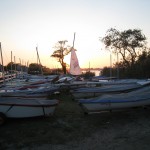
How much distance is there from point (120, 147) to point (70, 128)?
267cm

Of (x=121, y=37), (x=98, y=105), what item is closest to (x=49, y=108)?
(x=98, y=105)

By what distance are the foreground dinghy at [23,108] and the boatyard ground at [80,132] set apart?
0.33 metres

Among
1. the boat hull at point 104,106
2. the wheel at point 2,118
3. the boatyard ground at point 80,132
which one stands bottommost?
the boatyard ground at point 80,132

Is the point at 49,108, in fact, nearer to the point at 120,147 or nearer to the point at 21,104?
the point at 21,104

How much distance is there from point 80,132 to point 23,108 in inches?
106

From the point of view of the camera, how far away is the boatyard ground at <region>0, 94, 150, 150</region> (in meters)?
8.28

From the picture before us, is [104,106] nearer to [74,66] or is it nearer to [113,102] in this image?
[113,102]

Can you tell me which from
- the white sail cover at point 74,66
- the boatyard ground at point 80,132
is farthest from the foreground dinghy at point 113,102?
the white sail cover at point 74,66

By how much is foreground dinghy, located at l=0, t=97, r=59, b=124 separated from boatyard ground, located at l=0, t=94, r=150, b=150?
1.08ft

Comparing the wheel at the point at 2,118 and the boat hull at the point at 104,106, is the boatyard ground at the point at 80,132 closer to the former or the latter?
the wheel at the point at 2,118

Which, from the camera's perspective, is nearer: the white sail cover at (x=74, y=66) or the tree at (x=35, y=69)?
the white sail cover at (x=74, y=66)

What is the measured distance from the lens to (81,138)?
29.3ft

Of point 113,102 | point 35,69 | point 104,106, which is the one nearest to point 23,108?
point 104,106

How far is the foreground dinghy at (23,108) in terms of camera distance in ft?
35.1
